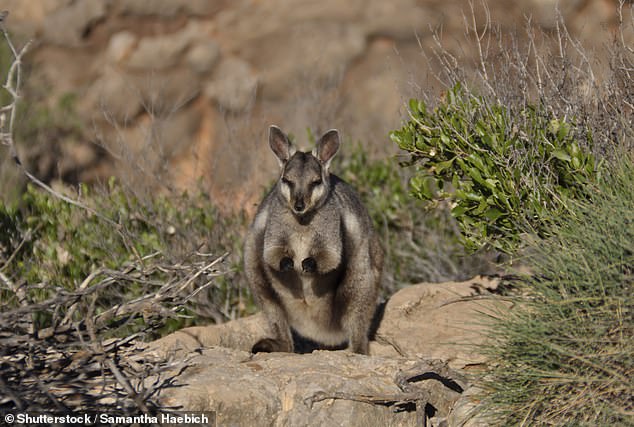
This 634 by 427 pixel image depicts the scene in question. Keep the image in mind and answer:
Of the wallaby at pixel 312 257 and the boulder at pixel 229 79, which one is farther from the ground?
the boulder at pixel 229 79

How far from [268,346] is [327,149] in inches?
67.3

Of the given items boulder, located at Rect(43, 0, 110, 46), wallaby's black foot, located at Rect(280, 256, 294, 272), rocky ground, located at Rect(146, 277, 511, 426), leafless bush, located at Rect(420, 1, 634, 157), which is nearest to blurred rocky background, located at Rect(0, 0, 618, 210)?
boulder, located at Rect(43, 0, 110, 46)

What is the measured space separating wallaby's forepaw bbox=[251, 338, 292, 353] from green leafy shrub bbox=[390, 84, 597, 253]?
173cm

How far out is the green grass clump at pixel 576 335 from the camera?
4.62m

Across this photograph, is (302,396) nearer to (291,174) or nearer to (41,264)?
(291,174)

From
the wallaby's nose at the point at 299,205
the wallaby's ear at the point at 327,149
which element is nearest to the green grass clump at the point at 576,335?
the wallaby's nose at the point at 299,205

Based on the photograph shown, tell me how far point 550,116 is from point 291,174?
2152 mm

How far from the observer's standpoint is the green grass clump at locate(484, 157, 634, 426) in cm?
462

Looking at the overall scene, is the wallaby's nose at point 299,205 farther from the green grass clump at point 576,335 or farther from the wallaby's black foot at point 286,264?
the green grass clump at point 576,335

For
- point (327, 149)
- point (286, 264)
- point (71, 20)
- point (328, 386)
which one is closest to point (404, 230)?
point (327, 149)

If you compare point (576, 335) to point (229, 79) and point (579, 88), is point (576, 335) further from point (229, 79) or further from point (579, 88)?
point (229, 79)

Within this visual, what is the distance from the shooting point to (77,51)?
14891mm

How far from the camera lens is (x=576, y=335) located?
188 inches

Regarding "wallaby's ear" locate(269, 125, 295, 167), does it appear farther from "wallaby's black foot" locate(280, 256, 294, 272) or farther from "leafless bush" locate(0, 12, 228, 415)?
"leafless bush" locate(0, 12, 228, 415)
